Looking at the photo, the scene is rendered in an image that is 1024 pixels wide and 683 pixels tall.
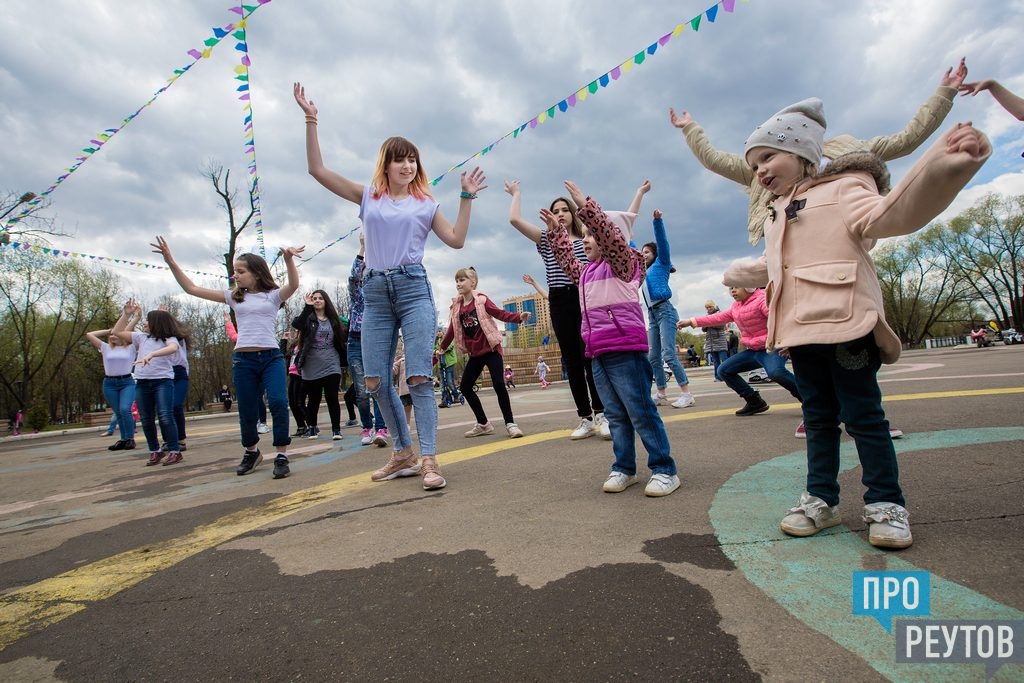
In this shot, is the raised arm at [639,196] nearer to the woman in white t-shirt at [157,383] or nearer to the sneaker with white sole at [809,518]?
the sneaker with white sole at [809,518]

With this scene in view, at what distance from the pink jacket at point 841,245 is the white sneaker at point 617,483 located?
43.8 inches

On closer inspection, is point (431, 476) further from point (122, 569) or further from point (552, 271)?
point (552, 271)

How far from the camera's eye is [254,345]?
4.45 meters

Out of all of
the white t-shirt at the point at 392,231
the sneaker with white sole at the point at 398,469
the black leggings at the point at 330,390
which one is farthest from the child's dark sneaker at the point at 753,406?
the black leggings at the point at 330,390

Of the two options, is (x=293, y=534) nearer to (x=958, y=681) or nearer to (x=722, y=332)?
(x=958, y=681)

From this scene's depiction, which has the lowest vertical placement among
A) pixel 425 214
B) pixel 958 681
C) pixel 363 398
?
pixel 958 681

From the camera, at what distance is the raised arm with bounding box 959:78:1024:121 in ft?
8.62

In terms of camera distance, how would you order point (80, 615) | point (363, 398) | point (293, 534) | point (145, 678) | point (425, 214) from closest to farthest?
point (145, 678), point (80, 615), point (293, 534), point (425, 214), point (363, 398)

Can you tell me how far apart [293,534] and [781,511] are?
2.26 meters

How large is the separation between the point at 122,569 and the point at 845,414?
312 cm

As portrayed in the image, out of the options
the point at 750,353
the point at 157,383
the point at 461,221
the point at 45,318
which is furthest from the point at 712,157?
the point at 45,318

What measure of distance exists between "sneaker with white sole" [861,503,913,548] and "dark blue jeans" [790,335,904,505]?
0.04 metres

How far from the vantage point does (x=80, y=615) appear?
6.06 ft

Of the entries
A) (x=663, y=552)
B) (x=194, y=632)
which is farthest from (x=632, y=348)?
(x=194, y=632)
